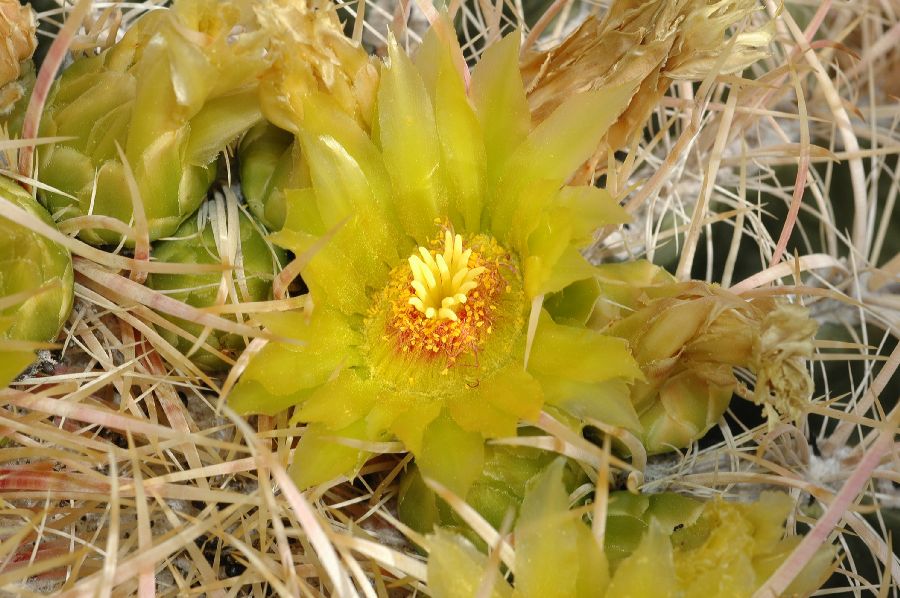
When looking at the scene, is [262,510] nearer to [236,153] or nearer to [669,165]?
[236,153]

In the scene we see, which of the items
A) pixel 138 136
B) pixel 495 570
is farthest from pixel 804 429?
pixel 138 136

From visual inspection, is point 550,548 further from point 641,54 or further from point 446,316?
point 641,54

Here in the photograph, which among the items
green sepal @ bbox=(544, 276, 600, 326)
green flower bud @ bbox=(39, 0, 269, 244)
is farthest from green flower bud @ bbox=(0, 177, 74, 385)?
green sepal @ bbox=(544, 276, 600, 326)

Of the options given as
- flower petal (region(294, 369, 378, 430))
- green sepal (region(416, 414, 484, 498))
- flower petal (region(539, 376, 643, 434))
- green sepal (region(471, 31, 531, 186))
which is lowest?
green sepal (region(416, 414, 484, 498))

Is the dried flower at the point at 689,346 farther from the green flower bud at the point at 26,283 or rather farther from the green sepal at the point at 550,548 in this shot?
the green flower bud at the point at 26,283

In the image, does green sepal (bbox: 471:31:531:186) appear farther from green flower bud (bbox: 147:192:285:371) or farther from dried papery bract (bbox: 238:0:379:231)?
green flower bud (bbox: 147:192:285:371)
